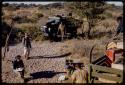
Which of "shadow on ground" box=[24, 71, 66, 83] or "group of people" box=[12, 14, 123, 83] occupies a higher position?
"group of people" box=[12, 14, 123, 83]

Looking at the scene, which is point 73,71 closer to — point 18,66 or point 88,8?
point 18,66

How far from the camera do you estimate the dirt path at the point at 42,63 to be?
39.0 ft

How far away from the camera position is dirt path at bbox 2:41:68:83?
1189 cm

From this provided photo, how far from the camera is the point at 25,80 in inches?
448

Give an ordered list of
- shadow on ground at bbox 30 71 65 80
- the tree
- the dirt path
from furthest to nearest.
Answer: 1. the tree
2. shadow on ground at bbox 30 71 65 80
3. the dirt path

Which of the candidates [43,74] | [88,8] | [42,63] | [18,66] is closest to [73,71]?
[43,74]

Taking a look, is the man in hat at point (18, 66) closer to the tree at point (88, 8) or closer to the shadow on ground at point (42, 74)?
the shadow on ground at point (42, 74)

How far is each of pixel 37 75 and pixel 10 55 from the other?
4247mm

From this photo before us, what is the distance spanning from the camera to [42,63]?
14.2 meters

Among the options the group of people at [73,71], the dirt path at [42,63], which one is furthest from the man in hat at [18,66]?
the dirt path at [42,63]

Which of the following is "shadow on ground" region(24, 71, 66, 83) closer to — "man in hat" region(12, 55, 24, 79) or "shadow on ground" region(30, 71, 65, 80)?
"shadow on ground" region(30, 71, 65, 80)

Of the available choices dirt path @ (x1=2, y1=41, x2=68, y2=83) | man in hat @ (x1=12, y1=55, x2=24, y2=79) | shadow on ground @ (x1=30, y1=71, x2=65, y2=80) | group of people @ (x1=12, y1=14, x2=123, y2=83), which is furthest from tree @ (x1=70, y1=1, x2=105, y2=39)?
man in hat @ (x1=12, y1=55, x2=24, y2=79)

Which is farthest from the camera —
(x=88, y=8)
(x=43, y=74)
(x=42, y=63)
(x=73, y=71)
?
(x=88, y=8)

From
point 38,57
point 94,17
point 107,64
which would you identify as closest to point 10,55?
point 38,57
